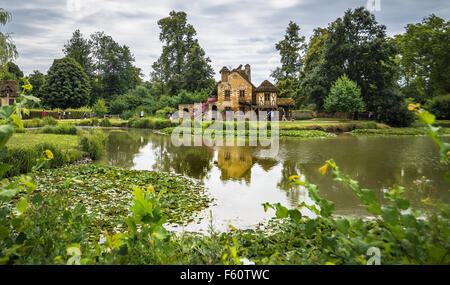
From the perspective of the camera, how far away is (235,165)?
435 inches

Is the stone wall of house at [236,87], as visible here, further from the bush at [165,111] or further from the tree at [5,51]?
the tree at [5,51]

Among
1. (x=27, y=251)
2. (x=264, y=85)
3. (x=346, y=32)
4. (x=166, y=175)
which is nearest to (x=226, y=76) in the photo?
(x=264, y=85)

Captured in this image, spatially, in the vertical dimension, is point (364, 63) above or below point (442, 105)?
above

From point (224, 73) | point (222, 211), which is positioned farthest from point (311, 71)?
point (222, 211)

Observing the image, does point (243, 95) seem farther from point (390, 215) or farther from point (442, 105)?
point (390, 215)

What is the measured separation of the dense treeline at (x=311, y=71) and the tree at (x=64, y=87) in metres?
0.16

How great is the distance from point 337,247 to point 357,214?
3841 millimetres

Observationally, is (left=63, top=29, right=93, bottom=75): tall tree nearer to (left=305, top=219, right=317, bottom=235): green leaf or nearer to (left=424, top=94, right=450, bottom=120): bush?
(left=424, top=94, right=450, bottom=120): bush

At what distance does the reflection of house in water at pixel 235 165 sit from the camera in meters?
9.10

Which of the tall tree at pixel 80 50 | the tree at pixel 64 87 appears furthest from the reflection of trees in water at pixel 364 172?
the tall tree at pixel 80 50

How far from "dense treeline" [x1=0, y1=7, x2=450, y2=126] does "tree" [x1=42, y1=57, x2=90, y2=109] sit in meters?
0.16

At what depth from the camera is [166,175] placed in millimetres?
8797

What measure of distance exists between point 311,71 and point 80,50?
50.0 metres
